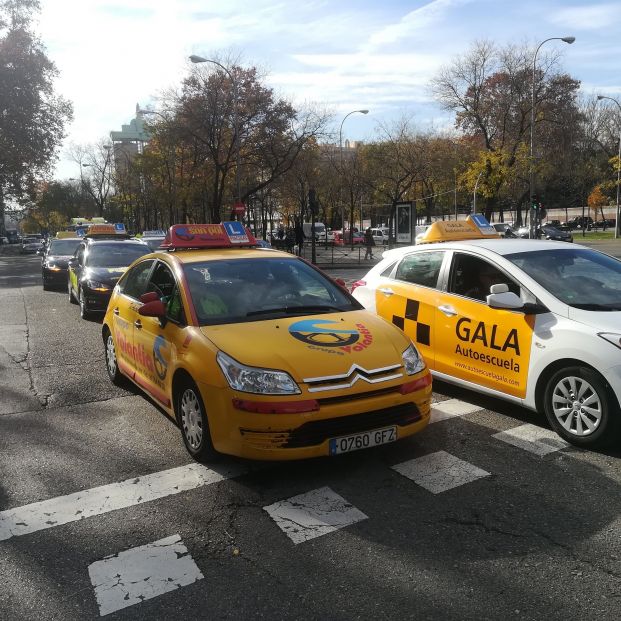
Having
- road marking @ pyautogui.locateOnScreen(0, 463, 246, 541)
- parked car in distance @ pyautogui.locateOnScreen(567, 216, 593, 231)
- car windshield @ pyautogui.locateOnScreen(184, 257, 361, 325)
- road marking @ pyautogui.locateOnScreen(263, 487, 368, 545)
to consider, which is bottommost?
road marking @ pyautogui.locateOnScreen(0, 463, 246, 541)

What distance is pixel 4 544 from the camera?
3.35 meters

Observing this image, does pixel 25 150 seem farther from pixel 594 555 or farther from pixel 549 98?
pixel 594 555

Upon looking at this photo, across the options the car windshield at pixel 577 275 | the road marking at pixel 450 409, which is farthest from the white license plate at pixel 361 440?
the car windshield at pixel 577 275

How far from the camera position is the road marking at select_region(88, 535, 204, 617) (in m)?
2.85

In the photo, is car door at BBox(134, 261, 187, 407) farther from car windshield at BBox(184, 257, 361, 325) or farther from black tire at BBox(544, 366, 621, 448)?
black tire at BBox(544, 366, 621, 448)

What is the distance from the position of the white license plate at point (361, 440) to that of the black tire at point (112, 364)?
3416 mm

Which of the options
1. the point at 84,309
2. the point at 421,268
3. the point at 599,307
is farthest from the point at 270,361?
the point at 84,309

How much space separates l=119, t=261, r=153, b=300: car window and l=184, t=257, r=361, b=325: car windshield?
91cm

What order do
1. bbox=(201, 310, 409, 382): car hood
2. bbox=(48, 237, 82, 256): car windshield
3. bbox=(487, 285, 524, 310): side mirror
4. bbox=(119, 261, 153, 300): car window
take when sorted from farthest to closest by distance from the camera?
bbox=(48, 237, 82, 256): car windshield, bbox=(119, 261, 153, 300): car window, bbox=(487, 285, 524, 310): side mirror, bbox=(201, 310, 409, 382): car hood

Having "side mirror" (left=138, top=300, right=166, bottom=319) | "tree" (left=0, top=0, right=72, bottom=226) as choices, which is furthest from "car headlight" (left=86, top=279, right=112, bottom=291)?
"tree" (left=0, top=0, right=72, bottom=226)

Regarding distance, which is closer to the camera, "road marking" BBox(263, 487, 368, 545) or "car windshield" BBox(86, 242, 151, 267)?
"road marking" BBox(263, 487, 368, 545)

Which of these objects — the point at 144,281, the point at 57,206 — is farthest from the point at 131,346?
the point at 57,206

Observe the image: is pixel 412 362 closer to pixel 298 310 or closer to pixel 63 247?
pixel 298 310

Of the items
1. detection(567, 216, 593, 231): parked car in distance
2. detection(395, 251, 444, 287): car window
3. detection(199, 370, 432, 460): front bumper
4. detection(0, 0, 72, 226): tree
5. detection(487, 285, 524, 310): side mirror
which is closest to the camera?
detection(199, 370, 432, 460): front bumper
